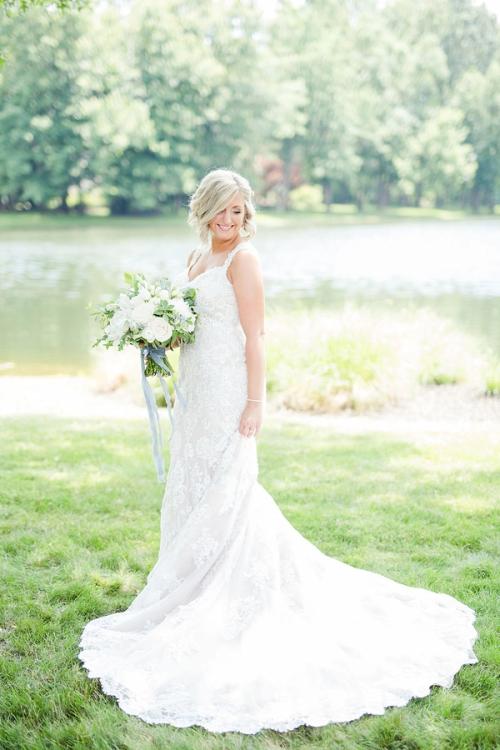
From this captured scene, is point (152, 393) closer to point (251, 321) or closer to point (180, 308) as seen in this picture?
point (180, 308)

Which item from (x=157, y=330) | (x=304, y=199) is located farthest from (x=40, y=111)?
(x=157, y=330)

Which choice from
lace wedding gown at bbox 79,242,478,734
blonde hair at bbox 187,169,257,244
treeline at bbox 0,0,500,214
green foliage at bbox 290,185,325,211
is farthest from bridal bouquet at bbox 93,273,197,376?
green foliage at bbox 290,185,325,211

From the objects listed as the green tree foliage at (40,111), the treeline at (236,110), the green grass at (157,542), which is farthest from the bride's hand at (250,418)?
the green tree foliage at (40,111)

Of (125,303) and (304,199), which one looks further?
(304,199)

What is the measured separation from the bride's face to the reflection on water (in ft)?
35.7

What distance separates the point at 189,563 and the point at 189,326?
44.3 inches

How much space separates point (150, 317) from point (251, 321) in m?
0.47

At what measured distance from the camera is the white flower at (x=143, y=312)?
3.73 m

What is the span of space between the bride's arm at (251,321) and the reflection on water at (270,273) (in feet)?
35.6

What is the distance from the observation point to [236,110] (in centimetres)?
5169

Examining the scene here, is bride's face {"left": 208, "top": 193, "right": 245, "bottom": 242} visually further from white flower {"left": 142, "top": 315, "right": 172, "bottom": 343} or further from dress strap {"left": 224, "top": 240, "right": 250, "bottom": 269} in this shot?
white flower {"left": 142, "top": 315, "right": 172, "bottom": 343}

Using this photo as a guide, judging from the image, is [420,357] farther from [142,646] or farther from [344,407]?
[142,646]

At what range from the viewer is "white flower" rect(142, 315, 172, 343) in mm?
3719

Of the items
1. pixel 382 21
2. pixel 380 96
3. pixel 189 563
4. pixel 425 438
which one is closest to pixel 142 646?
pixel 189 563
